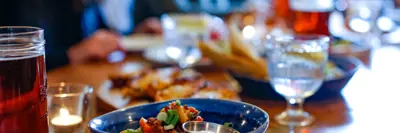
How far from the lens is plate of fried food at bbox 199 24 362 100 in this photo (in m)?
1.30

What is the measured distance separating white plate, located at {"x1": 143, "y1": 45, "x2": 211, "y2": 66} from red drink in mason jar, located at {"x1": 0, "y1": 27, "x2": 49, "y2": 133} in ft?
2.84

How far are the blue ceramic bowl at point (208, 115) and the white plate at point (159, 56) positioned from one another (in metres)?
0.73

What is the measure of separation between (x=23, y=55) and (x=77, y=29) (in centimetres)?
201

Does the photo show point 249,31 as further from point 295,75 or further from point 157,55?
point 295,75

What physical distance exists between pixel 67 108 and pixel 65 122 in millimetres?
36

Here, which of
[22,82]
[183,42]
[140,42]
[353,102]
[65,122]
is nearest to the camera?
[22,82]

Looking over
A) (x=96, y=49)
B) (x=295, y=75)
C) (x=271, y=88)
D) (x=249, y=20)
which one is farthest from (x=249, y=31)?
(x=295, y=75)

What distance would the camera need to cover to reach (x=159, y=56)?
1803 mm

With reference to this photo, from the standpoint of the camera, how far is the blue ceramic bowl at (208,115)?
888 mm

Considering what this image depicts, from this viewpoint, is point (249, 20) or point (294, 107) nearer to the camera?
point (294, 107)

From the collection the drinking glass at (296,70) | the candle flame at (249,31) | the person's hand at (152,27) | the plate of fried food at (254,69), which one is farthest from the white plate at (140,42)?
the drinking glass at (296,70)

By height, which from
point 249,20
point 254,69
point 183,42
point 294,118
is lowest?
point 294,118

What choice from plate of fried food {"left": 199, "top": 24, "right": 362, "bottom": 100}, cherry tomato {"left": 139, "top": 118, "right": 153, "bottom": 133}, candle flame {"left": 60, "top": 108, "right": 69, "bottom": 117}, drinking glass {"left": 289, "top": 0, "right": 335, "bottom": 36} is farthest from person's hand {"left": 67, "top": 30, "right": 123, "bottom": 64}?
cherry tomato {"left": 139, "top": 118, "right": 153, "bottom": 133}

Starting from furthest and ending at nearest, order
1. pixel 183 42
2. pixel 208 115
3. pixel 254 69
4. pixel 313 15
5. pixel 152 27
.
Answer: pixel 152 27, pixel 183 42, pixel 313 15, pixel 254 69, pixel 208 115
